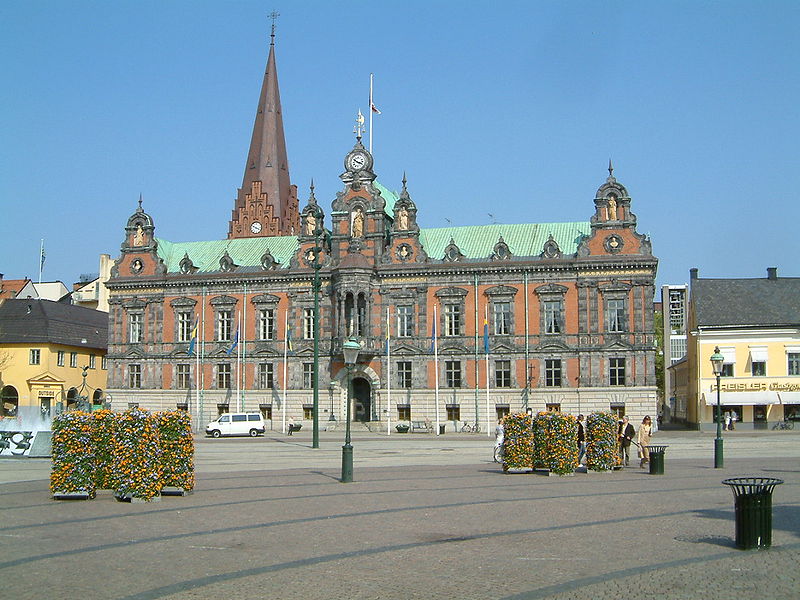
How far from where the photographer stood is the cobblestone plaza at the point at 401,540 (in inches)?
487

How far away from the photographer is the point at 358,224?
70.4 metres

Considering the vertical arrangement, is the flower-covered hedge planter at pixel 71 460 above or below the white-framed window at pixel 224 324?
below

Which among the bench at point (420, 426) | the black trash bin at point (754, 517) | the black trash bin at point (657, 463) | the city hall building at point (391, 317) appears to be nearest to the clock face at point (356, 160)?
the city hall building at point (391, 317)

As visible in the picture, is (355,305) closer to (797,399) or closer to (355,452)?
(355,452)

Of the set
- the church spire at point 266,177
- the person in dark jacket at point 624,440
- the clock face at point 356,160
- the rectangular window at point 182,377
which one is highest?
the church spire at point 266,177

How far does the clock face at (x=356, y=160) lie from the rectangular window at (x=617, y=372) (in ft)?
79.2

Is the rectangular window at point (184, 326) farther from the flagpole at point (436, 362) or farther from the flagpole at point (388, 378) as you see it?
the flagpole at point (436, 362)

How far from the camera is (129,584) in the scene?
492 inches

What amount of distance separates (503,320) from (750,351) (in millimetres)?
19610

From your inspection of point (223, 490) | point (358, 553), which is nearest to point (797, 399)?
point (223, 490)

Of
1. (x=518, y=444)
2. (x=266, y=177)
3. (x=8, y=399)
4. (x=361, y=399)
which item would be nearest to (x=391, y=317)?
(x=361, y=399)

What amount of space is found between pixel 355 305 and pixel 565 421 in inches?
1622

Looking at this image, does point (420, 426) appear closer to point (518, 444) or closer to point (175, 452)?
point (518, 444)

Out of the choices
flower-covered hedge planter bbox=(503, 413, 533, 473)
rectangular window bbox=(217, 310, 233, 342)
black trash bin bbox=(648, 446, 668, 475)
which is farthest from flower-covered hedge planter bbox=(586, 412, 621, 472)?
rectangular window bbox=(217, 310, 233, 342)
